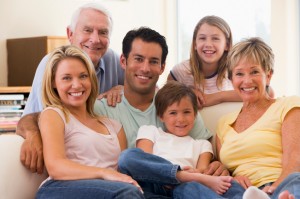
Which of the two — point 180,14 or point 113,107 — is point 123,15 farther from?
point 113,107

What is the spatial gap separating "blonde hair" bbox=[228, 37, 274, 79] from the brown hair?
0.23 metres

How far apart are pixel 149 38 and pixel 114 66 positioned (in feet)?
1.58

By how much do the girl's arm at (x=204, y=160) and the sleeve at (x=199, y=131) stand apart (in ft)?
0.46

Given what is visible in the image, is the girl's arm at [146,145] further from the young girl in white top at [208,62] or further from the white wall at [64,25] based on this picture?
the white wall at [64,25]

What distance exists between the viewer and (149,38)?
8.28ft

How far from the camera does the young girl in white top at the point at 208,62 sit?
291cm

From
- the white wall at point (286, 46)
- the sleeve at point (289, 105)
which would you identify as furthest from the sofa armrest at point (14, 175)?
the white wall at point (286, 46)

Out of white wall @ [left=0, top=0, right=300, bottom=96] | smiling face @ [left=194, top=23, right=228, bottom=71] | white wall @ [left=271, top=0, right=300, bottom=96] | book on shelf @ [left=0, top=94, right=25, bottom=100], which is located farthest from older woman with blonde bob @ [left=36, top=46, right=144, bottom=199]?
white wall @ [left=271, top=0, right=300, bottom=96]

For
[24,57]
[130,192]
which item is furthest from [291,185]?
[24,57]

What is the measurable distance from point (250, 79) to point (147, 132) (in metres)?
0.50

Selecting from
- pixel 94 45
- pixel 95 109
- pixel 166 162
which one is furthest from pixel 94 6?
pixel 166 162

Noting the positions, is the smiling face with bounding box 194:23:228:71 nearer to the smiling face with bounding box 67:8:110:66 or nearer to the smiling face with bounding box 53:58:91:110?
the smiling face with bounding box 67:8:110:66

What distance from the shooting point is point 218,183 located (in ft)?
6.79

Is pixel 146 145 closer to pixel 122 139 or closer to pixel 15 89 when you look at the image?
pixel 122 139
